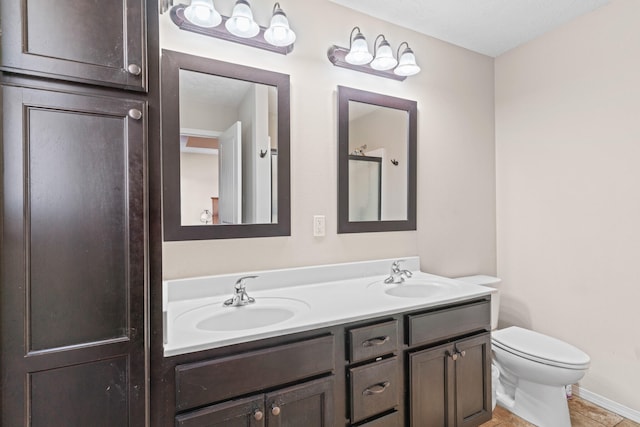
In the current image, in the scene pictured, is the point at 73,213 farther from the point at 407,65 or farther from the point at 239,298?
the point at 407,65

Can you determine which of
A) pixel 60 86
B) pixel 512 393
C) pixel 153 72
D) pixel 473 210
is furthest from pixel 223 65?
pixel 512 393

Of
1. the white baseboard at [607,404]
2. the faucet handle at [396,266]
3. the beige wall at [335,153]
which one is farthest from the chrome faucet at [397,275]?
the white baseboard at [607,404]

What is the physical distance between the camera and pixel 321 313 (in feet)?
4.19

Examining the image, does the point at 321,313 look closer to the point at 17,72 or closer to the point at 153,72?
the point at 153,72

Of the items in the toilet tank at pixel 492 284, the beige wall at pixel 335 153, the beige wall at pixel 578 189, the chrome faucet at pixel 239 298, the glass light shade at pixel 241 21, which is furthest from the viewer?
the toilet tank at pixel 492 284

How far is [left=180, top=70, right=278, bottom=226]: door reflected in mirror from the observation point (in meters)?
1.51

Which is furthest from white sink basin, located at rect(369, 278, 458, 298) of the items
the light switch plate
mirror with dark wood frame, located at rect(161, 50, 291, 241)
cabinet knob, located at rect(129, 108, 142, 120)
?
cabinet knob, located at rect(129, 108, 142, 120)

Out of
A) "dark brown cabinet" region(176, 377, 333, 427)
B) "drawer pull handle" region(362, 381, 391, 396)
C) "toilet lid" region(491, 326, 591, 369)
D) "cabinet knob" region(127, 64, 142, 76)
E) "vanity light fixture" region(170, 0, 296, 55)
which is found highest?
"vanity light fixture" region(170, 0, 296, 55)

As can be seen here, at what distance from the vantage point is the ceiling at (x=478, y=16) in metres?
1.89

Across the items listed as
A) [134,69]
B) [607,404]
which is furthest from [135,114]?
[607,404]

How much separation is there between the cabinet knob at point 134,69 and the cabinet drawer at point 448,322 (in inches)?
52.9

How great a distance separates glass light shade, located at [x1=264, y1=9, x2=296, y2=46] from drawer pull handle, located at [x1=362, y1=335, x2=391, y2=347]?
146 centimetres

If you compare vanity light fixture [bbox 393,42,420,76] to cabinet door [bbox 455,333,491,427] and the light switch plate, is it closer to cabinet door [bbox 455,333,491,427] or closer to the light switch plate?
the light switch plate

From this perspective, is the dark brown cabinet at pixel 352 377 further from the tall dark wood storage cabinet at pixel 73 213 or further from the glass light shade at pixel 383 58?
the glass light shade at pixel 383 58
